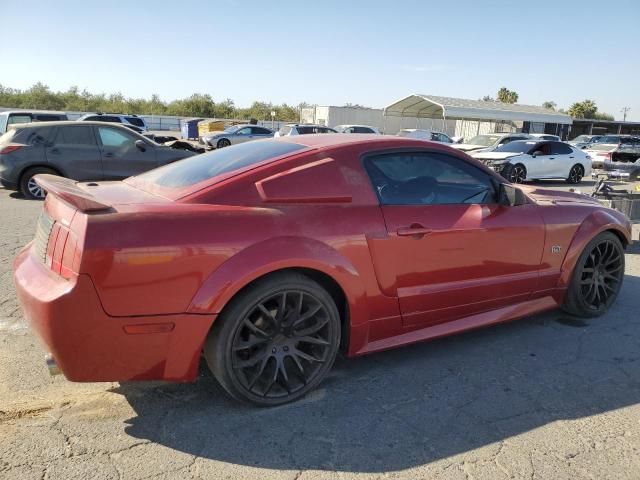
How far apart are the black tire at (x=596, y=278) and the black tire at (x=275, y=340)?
2334 mm

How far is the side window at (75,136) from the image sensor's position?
1004 cm

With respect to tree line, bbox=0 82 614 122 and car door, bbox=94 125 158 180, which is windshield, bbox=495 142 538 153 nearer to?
car door, bbox=94 125 158 180

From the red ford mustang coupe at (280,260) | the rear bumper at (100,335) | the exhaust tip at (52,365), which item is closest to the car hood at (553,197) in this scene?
the red ford mustang coupe at (280,260)

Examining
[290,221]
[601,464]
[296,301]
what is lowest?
[601,464]

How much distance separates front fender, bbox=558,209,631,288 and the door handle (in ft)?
4.95

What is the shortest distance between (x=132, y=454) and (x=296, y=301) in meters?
1.10

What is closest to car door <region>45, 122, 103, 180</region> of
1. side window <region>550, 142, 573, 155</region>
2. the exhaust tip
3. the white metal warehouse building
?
the exhaust tip

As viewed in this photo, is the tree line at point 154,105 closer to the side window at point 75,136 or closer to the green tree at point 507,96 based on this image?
the green tree at point 507,96

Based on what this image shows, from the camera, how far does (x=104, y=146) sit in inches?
404

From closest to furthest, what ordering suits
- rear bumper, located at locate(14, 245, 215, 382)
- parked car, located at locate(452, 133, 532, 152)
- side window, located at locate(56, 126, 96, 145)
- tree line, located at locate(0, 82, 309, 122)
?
1. rear bumper, located at locate(14, 245, 215, 382)
2. side window, located at locate(56, 126, 96, 145)
3. parked car, located at locate(452, 133, 532, 152)
4. tree line, located at locate(0, 82, 309, 122)

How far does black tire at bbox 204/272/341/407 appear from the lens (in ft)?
8.89

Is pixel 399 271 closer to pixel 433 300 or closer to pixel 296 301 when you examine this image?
pixel 433 300

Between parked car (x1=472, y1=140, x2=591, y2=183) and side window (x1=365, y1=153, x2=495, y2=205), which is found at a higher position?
side window (x1=365, y1=153, x2=495, y2=205)

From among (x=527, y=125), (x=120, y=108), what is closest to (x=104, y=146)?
(x=527, y=125)
